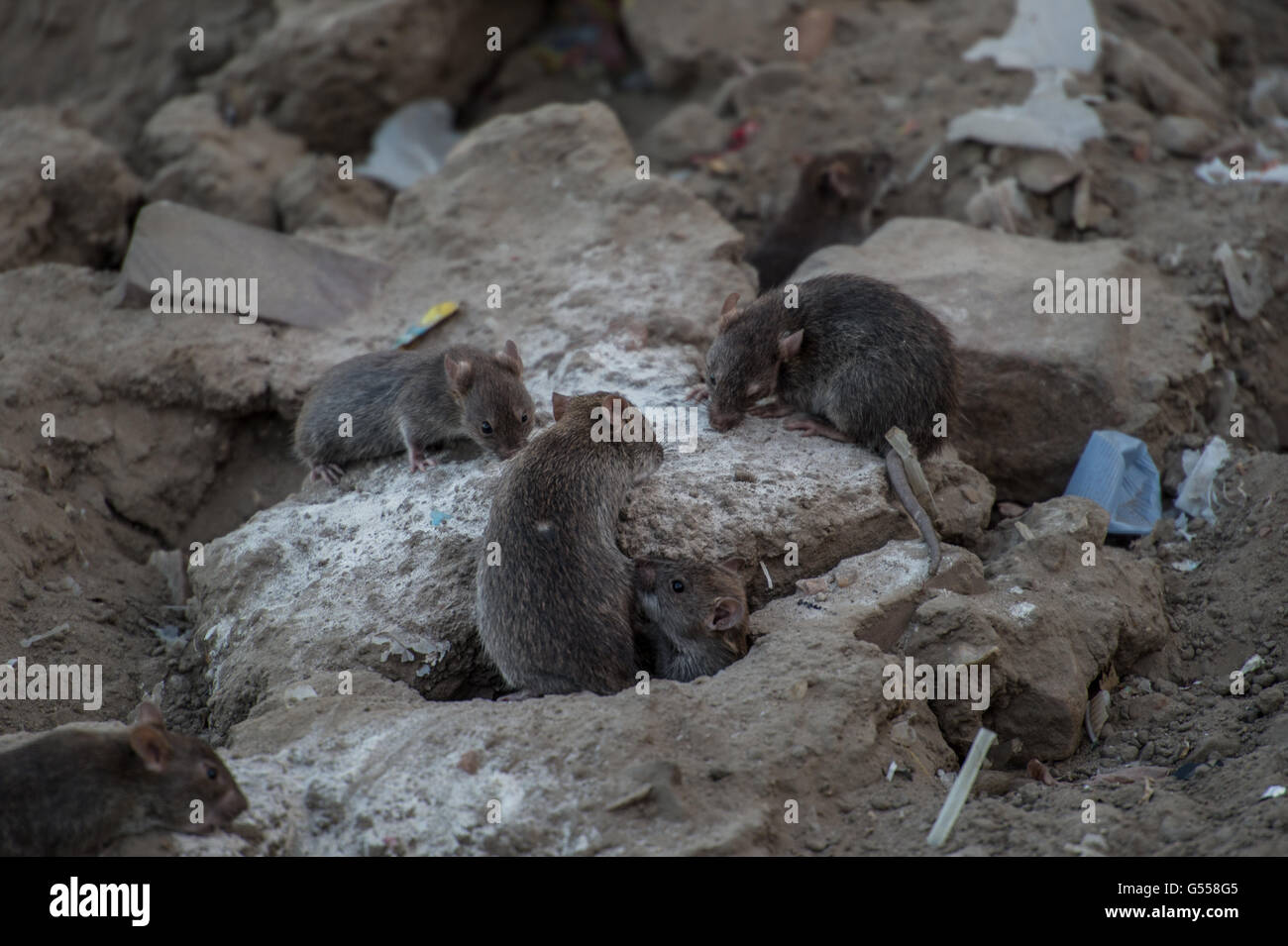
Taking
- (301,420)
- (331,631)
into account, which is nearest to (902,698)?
(331,631)

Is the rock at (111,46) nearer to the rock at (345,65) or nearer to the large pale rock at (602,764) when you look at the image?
the rock at (345,65)

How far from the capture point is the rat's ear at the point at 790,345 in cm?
639

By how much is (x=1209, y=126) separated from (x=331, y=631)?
7.71m

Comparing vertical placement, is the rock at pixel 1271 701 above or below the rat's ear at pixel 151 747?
below

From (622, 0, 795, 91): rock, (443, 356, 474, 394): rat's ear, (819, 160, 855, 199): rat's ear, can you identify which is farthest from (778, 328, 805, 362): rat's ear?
(622, 0, 795, 91): rock

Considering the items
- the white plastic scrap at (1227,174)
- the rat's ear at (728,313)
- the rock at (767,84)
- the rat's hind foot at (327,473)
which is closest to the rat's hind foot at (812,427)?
the rat's ear at (728,313)

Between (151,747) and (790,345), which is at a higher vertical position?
(790,345)

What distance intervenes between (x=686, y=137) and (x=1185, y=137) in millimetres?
3821

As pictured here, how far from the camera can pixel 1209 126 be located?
30.8 feet

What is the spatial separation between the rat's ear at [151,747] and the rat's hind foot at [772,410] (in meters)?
3.48

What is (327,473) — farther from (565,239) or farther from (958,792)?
(958,792)

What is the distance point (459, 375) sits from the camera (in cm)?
628

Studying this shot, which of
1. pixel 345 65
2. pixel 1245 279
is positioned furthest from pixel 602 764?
pixel 345 65
